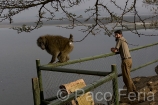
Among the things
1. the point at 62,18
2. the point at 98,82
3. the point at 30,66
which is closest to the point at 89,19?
the point at 62,18

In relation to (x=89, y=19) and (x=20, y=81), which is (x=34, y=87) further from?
(x=20, y=81)

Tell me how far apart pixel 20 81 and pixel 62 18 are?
19600 millimetres

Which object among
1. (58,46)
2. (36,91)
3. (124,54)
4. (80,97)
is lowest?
(80,97)

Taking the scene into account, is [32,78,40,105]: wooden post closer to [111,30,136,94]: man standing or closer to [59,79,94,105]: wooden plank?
[59,79,94,105]: wooden plank

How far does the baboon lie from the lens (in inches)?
280

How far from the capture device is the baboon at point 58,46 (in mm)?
7110

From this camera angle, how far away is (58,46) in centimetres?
731

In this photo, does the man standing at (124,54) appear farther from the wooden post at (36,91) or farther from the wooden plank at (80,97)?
the wooden post at (36,91)

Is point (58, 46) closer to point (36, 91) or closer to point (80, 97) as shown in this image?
point (80, 97)

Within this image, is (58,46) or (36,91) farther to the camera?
(58,46)

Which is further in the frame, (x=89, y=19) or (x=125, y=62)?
(x=125, y=62)

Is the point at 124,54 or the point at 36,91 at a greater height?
the point at 124,54

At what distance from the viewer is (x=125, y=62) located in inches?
263

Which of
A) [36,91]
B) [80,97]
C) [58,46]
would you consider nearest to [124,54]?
[58,46]
